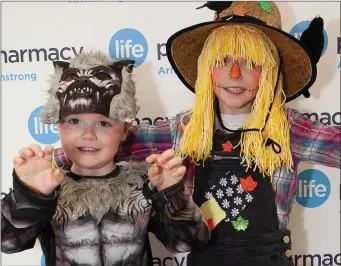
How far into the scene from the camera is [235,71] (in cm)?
111

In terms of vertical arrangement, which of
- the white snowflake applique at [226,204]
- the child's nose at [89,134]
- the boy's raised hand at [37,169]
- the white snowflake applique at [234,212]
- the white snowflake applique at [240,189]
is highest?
the child's nose at [89,134]

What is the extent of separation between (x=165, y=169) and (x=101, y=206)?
0.64 ft

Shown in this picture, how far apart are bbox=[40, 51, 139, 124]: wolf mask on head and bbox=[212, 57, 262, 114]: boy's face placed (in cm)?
23

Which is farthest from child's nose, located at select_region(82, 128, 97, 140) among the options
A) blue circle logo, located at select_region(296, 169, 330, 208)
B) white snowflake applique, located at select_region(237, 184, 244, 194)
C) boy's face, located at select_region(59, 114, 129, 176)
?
blue circle logo, located at select_region(296, 169, 330, 208)

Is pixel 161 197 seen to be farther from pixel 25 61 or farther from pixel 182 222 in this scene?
pixel 25 61

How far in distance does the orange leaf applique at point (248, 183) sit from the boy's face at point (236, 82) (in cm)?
18

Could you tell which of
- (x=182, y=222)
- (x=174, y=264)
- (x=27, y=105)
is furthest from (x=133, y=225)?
(x=27, y=105)

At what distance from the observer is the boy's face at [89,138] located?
1.00 meters

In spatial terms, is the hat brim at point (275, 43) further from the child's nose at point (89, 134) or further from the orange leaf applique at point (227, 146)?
the child's nose at point (89, 134)

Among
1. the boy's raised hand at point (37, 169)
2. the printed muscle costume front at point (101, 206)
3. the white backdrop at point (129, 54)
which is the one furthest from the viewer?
the white backdrop at point (129, 54)

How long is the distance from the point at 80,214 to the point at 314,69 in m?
0.67

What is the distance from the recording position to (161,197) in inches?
37.8

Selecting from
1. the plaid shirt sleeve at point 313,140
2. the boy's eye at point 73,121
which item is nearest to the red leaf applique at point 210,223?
the plaid shirt sleeve at point 313,140

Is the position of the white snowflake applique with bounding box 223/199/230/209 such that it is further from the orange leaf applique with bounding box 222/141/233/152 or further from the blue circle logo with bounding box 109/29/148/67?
the blue circle logo with bounding box 109/29/148/67
